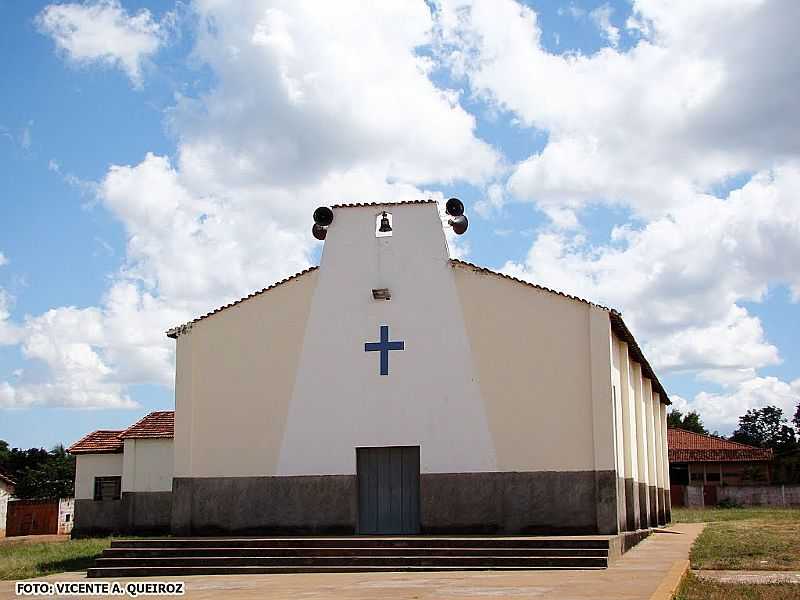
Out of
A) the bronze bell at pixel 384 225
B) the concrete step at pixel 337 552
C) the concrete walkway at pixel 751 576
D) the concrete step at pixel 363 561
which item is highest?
the bronze bell at pixel 384 225

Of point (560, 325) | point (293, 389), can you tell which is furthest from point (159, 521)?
point (560, 325)

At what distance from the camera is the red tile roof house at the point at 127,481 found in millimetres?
30328

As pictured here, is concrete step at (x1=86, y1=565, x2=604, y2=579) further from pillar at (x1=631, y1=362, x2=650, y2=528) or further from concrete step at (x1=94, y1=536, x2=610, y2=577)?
pillar at (x1=631, y1=362, x2=650, y2=528)

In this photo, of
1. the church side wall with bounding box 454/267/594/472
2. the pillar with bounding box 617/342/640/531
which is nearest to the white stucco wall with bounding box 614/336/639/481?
the pillar with bounding box 617/342/640/531

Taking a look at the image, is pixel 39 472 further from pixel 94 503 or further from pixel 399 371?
pixel 399 371

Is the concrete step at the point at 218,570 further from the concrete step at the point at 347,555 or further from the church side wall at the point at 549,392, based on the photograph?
the church side wall at the point at 549,392

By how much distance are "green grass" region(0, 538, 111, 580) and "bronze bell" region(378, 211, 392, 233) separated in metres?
9.10

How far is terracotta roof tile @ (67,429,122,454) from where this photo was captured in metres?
32.0

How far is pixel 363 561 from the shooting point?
55.6ft

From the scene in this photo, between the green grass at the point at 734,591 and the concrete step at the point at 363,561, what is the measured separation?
2630mm

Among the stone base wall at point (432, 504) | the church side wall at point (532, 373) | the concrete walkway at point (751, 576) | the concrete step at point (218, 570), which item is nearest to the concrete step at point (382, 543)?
the concrete step at point (218, 570)

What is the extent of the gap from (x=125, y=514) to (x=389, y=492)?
516 inches

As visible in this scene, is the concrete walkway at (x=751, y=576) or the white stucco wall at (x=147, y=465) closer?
the concrete walkway at (x=751, y=576)

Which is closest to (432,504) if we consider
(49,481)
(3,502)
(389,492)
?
(389,492)
